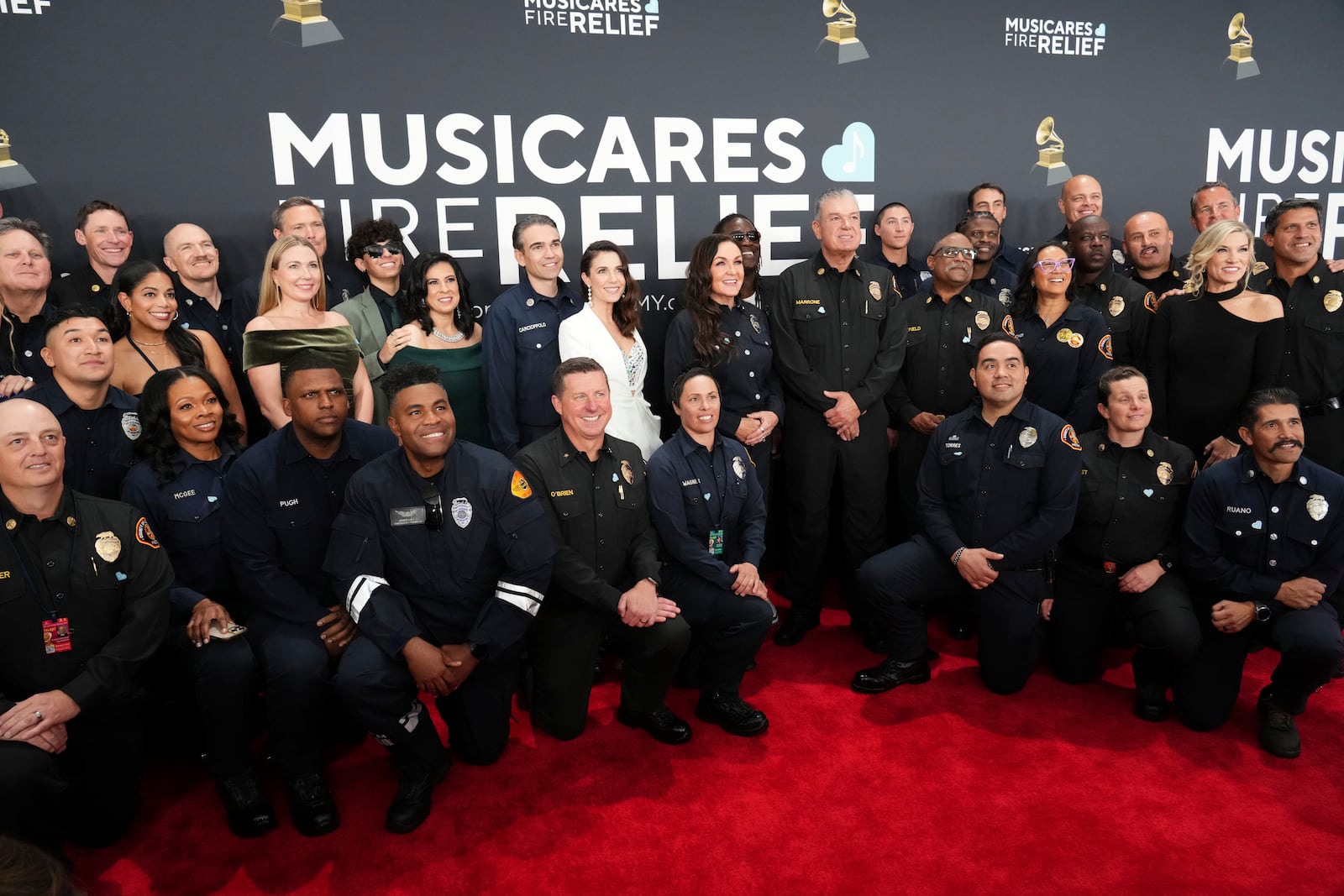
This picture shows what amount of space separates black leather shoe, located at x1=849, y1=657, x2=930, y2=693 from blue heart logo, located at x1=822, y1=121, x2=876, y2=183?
119 inches

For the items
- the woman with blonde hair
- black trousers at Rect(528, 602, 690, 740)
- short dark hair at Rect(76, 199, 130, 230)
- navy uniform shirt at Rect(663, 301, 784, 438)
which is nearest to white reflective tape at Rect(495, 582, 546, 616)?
black trousers at Rect(528, 602, 690, 740)

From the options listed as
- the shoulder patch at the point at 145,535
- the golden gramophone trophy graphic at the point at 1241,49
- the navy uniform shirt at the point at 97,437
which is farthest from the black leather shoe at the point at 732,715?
the golden gramophone trophy graphic at the point at 1241,49

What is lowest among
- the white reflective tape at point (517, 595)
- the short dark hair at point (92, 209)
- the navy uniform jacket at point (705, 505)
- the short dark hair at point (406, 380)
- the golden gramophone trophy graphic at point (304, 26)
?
the white reflective tape at point (517, 595)

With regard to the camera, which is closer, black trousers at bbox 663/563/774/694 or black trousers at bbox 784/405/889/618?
black trousers at bbox 663/563/774/694

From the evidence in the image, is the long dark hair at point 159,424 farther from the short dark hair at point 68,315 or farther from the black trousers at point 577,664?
the black trousers at point 577,664

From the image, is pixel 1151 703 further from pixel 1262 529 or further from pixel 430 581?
pixel 430 581

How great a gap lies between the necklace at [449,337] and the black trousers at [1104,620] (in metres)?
2.81

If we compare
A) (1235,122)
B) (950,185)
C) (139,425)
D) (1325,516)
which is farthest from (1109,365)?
(139,425)

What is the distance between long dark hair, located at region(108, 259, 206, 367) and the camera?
3.54 metres

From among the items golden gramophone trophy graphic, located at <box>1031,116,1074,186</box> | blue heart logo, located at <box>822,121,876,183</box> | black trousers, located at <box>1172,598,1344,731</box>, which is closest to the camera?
black trousers, located at <box>1172,598,1344,731</box>

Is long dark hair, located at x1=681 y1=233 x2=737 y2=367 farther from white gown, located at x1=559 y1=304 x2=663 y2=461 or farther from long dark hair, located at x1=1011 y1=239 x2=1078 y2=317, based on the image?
long dark hair, located at x1=1011 y1=239 x2=1078 y2=317

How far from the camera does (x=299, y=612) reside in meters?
3.09

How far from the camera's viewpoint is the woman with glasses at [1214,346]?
4.13 meters

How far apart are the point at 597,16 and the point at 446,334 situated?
6.92 ft
